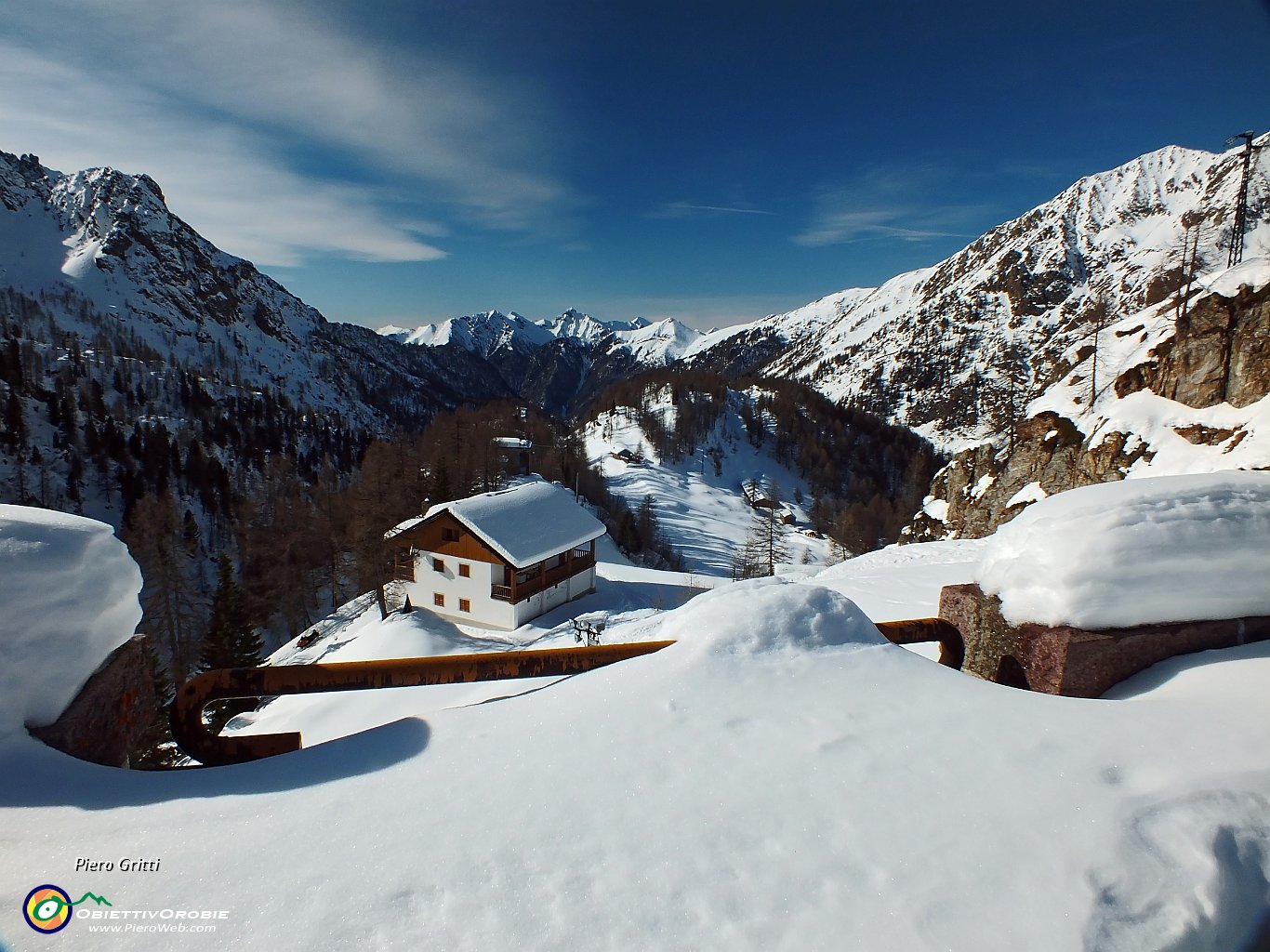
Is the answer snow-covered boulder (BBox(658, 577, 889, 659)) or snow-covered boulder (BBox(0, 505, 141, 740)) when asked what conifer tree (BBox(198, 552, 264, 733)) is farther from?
snow-covered boulder (BBox(658, 577, 889, 659))

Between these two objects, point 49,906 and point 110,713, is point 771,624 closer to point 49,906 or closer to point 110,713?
point 49,906

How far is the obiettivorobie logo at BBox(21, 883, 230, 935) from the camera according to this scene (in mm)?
1754

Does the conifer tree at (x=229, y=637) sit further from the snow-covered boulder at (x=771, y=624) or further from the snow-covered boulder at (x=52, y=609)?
the snow-covered boulder at (x=771, y=624)

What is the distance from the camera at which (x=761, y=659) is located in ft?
10.5

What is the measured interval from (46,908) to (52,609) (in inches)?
58.2

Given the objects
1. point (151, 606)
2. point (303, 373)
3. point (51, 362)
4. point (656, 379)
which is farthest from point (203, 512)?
point (303, 373)

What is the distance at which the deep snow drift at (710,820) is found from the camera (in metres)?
1.78

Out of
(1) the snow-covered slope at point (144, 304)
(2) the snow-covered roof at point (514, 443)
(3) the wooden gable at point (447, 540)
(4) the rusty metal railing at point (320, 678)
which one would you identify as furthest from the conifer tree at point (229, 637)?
(1) the snow-covered slope at point (144, 304)

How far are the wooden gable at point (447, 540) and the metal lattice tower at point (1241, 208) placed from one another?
35699 mm

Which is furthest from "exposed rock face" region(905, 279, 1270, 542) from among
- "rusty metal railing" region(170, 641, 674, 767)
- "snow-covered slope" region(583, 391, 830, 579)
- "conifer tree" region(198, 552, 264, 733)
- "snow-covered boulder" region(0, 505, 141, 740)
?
"conifer tree" region(198, 552, 264, 733)

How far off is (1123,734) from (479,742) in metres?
3.04

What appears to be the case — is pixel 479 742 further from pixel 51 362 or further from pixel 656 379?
pixel 51 362

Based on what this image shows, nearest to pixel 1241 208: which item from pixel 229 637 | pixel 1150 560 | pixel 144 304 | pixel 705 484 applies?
pixel 1150 560

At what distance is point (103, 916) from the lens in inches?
70.7
